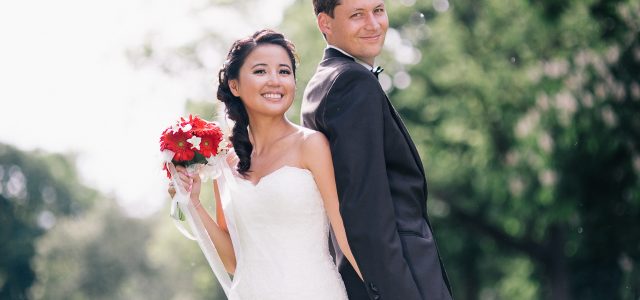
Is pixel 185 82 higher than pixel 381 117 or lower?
lower

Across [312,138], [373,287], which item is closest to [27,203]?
[312,138]

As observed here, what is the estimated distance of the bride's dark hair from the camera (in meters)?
5.20

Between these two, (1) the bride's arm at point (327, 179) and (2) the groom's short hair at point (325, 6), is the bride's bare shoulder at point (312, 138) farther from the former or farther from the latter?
(2) the groom's short hair at point (325, 6)

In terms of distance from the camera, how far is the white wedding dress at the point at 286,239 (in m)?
5.03

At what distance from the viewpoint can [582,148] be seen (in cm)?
1842

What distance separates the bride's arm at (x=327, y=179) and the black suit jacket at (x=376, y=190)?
64 mm

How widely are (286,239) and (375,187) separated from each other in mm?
646

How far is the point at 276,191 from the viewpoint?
5.02 metres

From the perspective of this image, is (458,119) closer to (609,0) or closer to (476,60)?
(476,60)

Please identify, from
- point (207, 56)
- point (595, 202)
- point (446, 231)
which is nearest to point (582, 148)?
point (595, 202)

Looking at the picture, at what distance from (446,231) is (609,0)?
262 inches

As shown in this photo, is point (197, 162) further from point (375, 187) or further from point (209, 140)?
point (375, 187)

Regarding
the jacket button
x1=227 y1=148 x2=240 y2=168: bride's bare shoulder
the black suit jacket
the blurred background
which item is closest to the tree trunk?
the blurred background

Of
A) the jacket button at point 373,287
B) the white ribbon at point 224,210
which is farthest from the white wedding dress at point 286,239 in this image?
the jacket button at point 373,287
